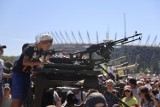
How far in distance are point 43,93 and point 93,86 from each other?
824mm

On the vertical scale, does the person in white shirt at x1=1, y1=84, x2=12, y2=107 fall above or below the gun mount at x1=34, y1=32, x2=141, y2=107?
below

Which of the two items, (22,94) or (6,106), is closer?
(22,94)

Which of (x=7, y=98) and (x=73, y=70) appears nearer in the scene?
(x=73, y=70)

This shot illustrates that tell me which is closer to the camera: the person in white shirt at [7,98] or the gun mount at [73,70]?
the gun mount at [73,70]

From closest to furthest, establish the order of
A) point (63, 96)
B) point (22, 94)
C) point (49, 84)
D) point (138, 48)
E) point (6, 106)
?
point (49, 84) < point (22, 94) < point (63, 96) < point (6, 106) < point (138, 48)

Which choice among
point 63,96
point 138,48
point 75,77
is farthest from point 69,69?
point 138,48

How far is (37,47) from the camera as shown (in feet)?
21.5

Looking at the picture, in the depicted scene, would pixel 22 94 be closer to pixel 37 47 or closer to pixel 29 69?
pixel 29 69

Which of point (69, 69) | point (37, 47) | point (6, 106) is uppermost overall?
point (37, 47)

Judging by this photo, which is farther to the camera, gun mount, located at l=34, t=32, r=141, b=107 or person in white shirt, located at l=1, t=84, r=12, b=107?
person in white shirt, located at l=1, t=84, r=12, b=107

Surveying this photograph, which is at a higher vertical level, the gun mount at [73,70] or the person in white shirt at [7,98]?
the gun mount at [73,70]

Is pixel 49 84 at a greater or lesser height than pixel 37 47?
lesser

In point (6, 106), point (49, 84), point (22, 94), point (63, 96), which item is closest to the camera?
point (49, 84)

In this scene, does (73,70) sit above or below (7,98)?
above
